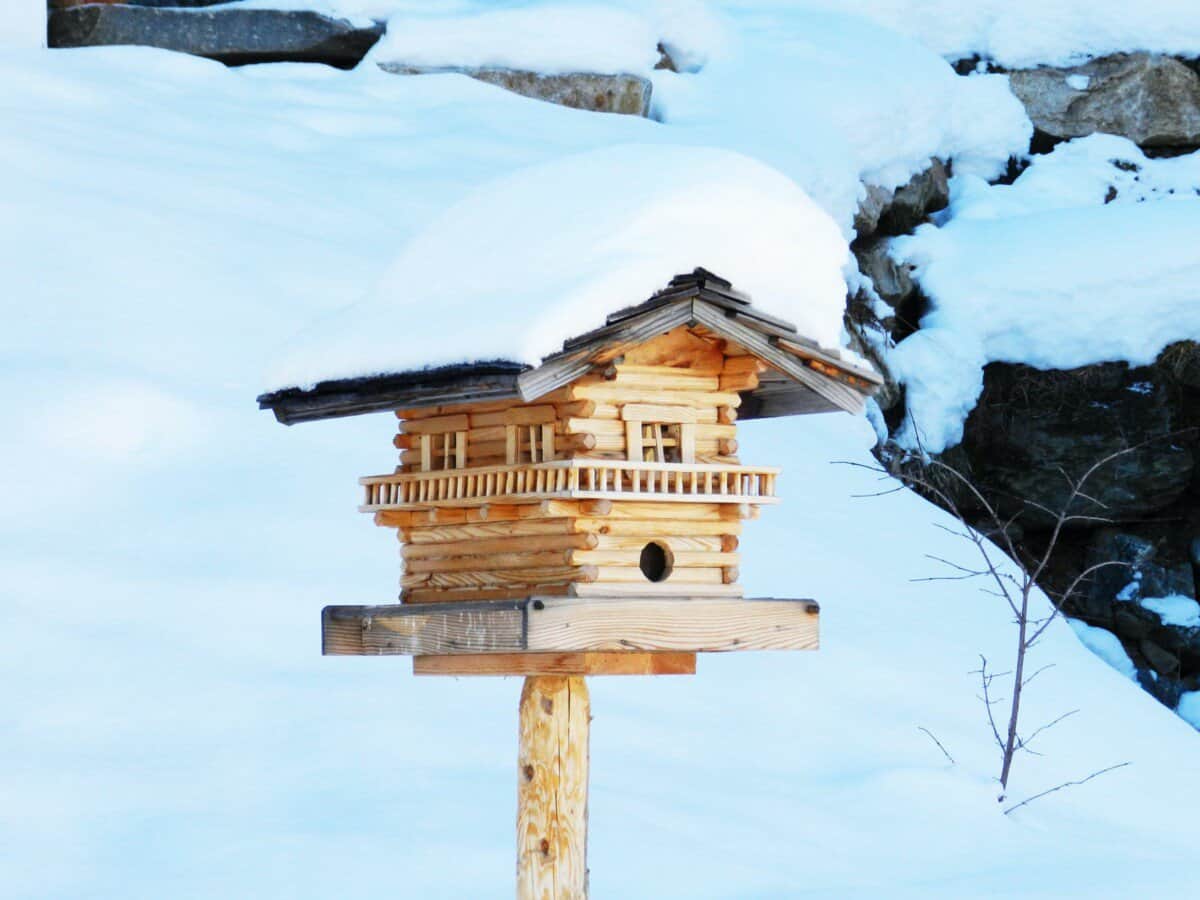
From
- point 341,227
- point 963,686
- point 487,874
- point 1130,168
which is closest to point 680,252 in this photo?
point 487,874

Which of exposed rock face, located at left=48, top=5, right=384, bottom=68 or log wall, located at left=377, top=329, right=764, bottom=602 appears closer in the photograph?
log wall, located at left=377, top=329, right=764, bottom=602

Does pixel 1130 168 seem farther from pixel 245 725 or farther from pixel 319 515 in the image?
pixel 245 725

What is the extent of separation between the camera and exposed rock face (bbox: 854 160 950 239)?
14117 mm

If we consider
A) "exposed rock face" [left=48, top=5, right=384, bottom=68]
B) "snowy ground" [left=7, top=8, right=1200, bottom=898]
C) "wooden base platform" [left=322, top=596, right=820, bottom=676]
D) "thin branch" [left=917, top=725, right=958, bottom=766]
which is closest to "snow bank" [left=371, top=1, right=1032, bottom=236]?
"exposed rock face" [left=48, top=5, right=384, bottom=68]

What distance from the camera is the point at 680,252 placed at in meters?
4.59

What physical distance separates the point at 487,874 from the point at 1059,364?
813 cm

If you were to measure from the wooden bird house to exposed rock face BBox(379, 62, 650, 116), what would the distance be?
9759 millimetres

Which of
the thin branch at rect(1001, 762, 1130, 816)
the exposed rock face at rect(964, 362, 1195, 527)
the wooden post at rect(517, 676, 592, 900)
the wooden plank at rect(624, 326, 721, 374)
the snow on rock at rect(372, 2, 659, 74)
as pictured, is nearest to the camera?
the wooden plank at rect(624, 326, 721, 374)

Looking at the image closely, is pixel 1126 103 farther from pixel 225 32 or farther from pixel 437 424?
pixel 437 424

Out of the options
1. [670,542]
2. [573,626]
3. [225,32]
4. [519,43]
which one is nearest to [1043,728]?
[670,542]

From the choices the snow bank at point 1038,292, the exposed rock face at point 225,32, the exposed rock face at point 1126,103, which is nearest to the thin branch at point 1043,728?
the snow bank at point 1038,292

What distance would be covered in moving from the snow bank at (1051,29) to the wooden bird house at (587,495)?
41.5 ft

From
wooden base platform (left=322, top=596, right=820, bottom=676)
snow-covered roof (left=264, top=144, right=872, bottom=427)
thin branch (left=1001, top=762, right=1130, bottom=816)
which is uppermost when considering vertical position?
snow-covered roof (left=264, top=144, right=872, bottom=427)

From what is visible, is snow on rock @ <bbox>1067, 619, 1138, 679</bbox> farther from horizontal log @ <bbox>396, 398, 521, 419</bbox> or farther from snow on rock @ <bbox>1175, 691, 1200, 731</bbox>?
horizontal log @ <bbox>396, 398, 521, 419</bbox>
